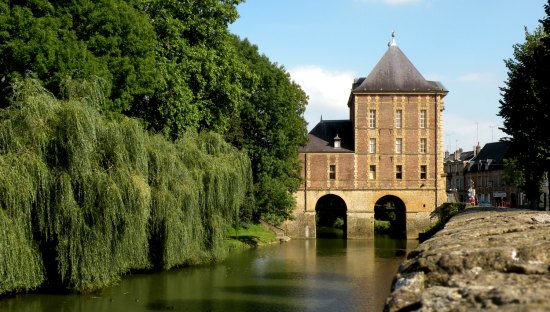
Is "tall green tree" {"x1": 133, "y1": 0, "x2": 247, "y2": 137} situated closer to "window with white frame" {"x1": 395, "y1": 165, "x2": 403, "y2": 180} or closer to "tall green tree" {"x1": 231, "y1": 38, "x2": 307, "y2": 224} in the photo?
"tall green tree" {"x1": 231, "y1": 38, "x2": 307, "y2": 224}

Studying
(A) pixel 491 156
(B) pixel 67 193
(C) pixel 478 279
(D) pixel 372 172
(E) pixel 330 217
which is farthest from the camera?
(A) pixel 491 156

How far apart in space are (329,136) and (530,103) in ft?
78.9

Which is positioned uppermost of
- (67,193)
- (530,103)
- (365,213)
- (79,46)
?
(79,46)

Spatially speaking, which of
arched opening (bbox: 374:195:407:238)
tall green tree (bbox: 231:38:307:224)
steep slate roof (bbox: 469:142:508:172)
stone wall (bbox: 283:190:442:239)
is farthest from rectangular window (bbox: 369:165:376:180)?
steep slate roof (bbox: 469:142:508:172)

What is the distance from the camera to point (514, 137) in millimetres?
23141

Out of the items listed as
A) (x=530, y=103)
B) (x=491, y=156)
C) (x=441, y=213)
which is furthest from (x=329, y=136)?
(x=491, y=156)

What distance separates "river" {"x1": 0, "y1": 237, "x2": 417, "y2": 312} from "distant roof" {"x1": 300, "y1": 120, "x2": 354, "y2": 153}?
15970 mm

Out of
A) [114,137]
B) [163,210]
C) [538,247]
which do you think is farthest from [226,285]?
[538,247]

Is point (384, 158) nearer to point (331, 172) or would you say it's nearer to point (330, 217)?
point (331, 172)

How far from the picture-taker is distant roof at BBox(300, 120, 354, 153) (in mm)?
44031

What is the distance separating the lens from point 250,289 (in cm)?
1828

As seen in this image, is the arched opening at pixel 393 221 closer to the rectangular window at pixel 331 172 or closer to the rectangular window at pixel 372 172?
the rectangular window at pixel 372 172

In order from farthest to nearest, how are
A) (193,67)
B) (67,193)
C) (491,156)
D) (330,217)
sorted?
1. (491,156)
2. (330,217)
3. (193,67)
4. (67,193)

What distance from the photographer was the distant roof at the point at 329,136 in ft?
144
